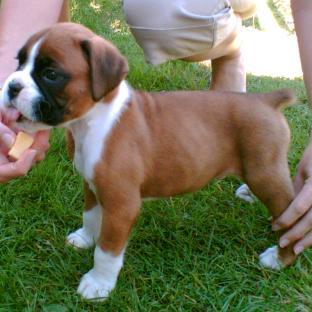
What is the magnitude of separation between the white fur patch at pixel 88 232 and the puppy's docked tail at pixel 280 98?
1.01 metres

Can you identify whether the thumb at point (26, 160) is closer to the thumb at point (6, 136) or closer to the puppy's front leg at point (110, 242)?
the thumb at point (6, 136)

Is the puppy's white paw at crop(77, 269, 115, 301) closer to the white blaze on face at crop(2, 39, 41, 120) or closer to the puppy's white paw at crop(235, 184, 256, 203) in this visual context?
the white blaze on face at crop(2, 39, 41, 120)

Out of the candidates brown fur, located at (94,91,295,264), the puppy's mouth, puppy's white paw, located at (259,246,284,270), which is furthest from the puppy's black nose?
puppy's white paw, located at (259,246,284,270)

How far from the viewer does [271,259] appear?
2.79 m

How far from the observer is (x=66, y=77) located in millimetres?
2178

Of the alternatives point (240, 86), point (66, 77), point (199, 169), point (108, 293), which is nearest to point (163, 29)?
point (240, 86)

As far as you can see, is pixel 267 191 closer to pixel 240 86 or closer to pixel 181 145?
pixel 181 145

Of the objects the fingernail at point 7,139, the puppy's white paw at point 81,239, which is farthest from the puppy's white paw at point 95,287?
the fingernail at point 7,139

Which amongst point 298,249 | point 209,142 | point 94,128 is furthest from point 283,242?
point 94,128

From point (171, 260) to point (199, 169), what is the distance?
50 centimetres

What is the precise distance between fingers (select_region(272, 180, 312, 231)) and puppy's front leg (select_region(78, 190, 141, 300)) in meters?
0.72

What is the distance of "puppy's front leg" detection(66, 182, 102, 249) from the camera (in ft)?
9.18

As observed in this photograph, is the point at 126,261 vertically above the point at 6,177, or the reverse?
the point at 6,177

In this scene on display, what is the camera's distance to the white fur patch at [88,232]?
2.81m
